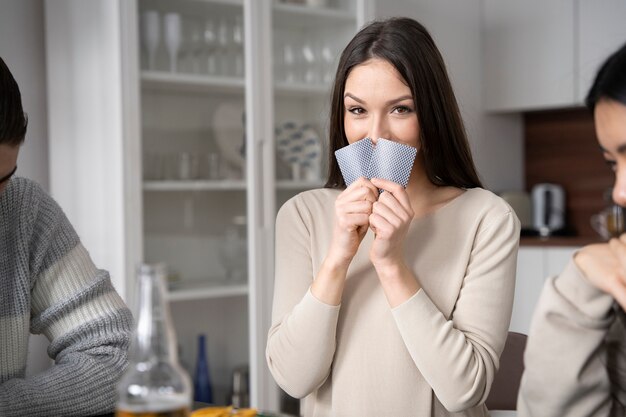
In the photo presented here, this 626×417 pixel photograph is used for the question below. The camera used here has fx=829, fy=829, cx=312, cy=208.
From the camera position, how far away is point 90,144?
298 centimetres

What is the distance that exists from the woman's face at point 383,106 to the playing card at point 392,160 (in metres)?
0.03

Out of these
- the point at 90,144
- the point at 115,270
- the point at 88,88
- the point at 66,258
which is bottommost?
the point at 115,270

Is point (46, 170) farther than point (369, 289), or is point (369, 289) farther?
point (46, 170)

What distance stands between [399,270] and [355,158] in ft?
0.73

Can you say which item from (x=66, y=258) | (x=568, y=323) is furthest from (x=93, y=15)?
(x=568, y=323)

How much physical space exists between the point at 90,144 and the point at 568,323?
2.25m

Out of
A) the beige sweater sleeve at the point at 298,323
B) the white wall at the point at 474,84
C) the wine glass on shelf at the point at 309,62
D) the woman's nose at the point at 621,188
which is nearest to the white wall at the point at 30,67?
the wine glass on shelf at the point at 309,62

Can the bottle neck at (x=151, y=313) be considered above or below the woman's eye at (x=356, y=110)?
below

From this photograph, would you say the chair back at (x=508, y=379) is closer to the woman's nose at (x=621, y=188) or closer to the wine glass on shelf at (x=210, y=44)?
the woman's nose at (x=621, y=188)

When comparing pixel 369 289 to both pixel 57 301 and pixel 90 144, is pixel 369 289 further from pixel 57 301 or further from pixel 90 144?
pixel 90 144

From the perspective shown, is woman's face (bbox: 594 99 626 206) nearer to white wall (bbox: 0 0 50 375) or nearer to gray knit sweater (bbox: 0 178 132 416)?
gray knit sweater (bbox: 0 178 132 416)

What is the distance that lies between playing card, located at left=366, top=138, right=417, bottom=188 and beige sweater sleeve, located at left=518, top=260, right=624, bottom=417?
16.7 inches

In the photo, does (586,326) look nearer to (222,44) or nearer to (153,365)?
(153,365)

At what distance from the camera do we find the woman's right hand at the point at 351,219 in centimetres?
145
